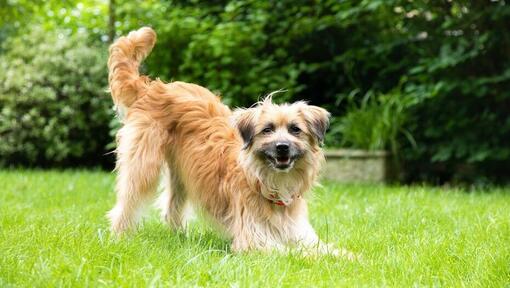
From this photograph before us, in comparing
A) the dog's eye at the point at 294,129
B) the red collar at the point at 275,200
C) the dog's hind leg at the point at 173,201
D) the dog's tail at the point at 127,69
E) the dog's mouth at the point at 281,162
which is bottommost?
the dog's hind leg at the point at 173,201

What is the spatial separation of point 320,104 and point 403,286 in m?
6.76

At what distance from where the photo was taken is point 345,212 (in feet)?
19.2

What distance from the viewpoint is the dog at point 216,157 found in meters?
4.38

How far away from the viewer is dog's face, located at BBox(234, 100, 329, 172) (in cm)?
429

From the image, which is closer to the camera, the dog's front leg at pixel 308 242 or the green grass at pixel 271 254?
the green grass at pixel 271 254

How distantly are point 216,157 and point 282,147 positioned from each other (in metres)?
0.67

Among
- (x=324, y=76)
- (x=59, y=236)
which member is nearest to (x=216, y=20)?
(x=324, y=76)

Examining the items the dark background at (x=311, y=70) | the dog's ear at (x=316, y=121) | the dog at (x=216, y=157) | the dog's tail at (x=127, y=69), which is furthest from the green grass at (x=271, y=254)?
the dark background at (x=311, y=70)

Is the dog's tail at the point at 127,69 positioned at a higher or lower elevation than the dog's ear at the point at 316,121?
higher

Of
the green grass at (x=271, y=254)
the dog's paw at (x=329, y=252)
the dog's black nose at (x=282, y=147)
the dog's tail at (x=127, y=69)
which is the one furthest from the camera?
the dog's tail at (x=127, y=69)

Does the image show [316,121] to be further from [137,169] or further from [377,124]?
[377,124]

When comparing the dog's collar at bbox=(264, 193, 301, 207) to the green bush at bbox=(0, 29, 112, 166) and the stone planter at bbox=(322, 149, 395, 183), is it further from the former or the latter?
the green bush at bbox=(0, 29, 112, 166)

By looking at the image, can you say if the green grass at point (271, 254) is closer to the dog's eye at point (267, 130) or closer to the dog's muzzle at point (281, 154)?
the dog's muzzle at point (281, 154)

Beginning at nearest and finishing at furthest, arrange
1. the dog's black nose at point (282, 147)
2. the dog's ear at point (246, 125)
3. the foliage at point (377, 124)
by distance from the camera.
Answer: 1. the dog's black nose at point (282, 147)
2. the dog's ear at point (246, 125)
3. the foliage at point (377, 124)
